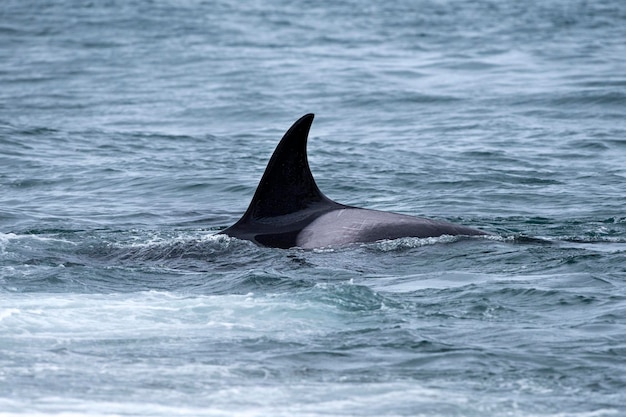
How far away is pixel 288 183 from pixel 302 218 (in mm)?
392

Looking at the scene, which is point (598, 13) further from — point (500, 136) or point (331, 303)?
point (331, 303)

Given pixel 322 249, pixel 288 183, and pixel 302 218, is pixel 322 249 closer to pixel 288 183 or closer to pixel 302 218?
pixel 302 218

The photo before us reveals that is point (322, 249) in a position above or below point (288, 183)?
below

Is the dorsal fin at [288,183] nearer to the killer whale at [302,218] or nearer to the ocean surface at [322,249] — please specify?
the killer whale at [302,218]

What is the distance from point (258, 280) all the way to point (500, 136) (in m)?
→ 11.5

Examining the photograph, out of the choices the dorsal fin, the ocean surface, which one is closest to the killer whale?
the dorsal fin

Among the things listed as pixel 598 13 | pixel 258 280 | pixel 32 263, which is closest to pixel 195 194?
pixel 32 263

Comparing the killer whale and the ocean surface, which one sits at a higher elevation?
the killer whale

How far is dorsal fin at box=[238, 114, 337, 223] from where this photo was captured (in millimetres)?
12078

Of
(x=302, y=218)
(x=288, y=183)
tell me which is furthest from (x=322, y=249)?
(x=288, y=183)

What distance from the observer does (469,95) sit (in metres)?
26.9

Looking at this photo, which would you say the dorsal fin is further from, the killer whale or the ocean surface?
the ocean surface

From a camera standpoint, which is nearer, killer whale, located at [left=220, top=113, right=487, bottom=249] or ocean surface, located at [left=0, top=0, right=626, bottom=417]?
ocean surface, located at [left=0, top=0, right=626, bottom=417]

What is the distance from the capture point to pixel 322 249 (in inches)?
472
